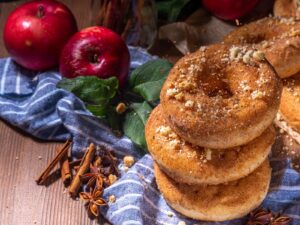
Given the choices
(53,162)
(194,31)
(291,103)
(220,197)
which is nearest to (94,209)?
(53,162)

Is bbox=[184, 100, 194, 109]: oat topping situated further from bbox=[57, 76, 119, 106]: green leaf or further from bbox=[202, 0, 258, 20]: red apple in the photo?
bbox=[202, 0, 258, 20]: red apple

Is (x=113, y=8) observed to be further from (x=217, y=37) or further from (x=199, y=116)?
(x=199, y=116)

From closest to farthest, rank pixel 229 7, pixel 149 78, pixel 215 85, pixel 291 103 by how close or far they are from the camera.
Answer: pixel 215 85 → pixel 291 103 → pixel 149 78 → pixel 229 7

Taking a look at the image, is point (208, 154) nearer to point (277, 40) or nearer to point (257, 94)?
point (257, 94)

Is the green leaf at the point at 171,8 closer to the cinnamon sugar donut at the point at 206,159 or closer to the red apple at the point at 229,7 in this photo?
the red apple at the point at 229,7

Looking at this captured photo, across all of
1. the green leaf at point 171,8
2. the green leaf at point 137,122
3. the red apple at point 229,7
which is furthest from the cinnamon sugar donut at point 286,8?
the green leaf at point 137,122
